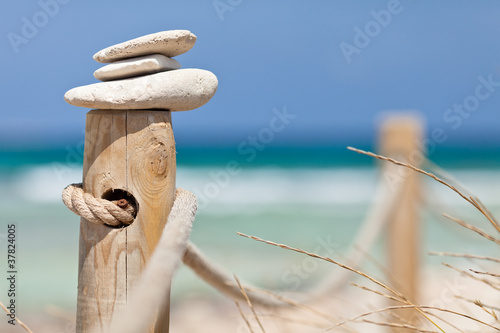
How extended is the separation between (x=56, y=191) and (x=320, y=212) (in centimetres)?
657

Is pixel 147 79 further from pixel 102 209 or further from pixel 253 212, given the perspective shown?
pixel 253 212

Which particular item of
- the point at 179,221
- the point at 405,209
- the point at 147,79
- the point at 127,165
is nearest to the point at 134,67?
the point at 147,79

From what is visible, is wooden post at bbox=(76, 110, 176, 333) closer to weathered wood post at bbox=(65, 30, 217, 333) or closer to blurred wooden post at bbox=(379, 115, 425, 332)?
weathered wood post at bbox=(65, 30, 217, 333)

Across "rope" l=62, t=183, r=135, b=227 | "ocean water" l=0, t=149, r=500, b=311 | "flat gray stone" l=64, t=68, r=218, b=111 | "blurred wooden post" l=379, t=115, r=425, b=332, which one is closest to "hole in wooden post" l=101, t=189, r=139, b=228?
"rope" l=62, t=183, r=135, b=227

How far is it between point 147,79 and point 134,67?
0.05 meters

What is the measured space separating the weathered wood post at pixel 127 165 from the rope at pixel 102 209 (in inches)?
0.8

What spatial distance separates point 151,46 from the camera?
3.63 feet

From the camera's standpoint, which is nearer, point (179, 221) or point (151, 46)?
point (179, 221)

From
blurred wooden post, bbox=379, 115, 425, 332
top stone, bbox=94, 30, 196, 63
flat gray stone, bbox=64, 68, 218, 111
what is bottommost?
blurred wooden post, bbox=379, 115, 425, 332

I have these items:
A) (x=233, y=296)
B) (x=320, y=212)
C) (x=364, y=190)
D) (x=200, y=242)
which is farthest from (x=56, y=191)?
(x=233, y=296)

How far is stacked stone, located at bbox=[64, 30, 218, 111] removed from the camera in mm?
1053

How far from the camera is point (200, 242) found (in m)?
8.46

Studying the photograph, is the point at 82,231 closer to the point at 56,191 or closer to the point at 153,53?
the point at 153,53

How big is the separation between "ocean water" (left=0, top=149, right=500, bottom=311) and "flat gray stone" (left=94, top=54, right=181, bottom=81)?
3.61 feet
